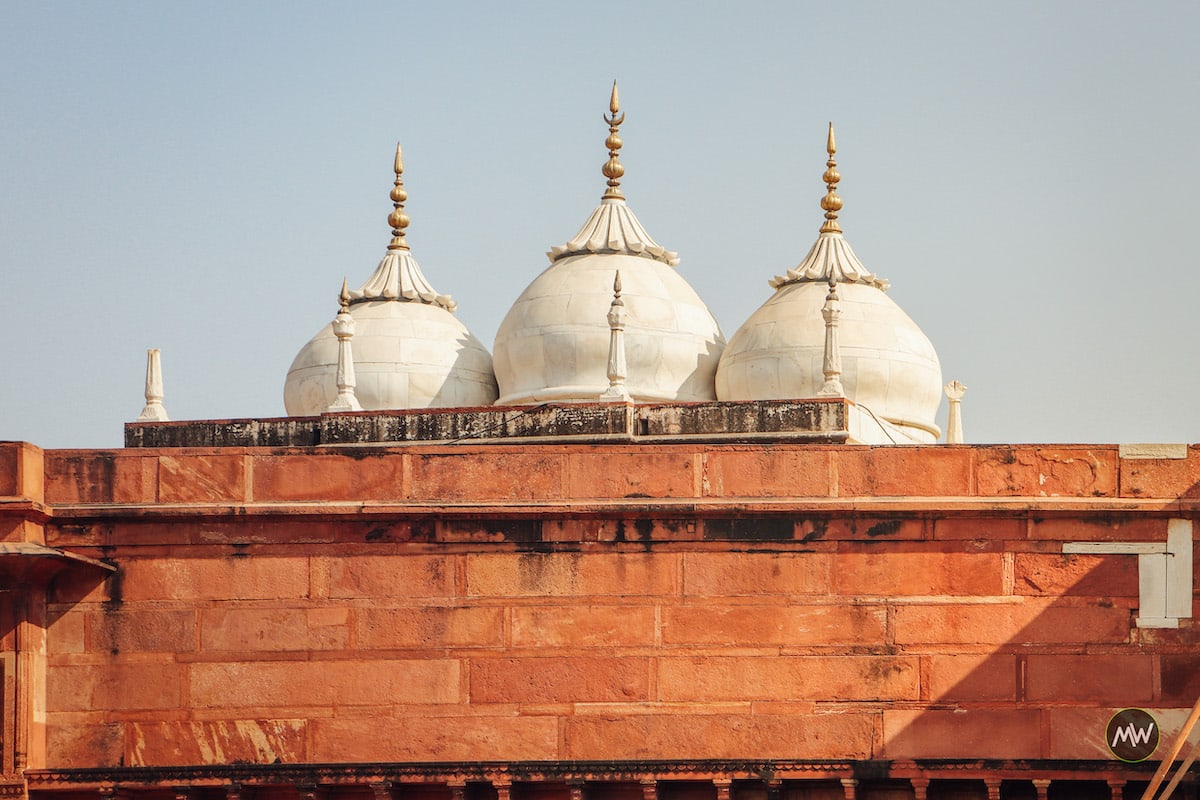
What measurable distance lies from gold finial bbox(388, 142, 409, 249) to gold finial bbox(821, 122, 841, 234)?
4.35 metres

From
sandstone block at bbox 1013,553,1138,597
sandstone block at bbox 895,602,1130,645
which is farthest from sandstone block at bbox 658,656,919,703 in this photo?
sandstone block at bbox 1013,553,1138,597

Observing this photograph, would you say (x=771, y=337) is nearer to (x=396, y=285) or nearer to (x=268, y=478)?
(x=396, y=285)

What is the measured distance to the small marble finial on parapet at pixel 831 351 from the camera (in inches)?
858

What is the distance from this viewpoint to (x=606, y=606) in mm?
16359

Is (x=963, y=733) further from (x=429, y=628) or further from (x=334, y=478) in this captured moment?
(x=334, y=478)

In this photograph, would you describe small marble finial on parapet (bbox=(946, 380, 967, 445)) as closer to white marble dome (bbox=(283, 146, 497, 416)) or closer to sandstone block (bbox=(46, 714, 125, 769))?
white marble dome (bbox=(283, 146, 497, 416))

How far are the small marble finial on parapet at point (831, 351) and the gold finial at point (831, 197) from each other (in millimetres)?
2708

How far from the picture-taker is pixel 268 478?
16656 mm

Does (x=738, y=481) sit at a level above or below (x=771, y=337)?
below

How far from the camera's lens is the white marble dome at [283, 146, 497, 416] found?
24.8 metres

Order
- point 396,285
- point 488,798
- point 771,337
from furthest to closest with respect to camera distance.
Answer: point 396,285 → point 771,337 → point 488,798

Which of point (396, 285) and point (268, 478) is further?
point (396, 285)

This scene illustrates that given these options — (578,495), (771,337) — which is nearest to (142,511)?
(578,495)

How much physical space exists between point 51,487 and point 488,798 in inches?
140
